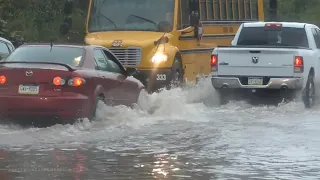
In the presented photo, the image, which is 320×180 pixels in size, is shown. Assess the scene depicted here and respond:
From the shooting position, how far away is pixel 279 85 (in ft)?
60.2

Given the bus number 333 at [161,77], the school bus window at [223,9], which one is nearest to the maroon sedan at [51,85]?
the bus number 333 at [161,77]

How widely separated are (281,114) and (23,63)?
19.6ft

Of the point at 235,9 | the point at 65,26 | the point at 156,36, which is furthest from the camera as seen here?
the point at 235,9

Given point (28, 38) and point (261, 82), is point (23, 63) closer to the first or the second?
point (261, 82)

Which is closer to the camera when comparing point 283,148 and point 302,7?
point 283,148

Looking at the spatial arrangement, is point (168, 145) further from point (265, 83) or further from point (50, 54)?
point (265, 83)

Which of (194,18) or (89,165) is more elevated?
(194,18)

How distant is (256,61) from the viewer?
18.6 meters

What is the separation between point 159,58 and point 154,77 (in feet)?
1.61

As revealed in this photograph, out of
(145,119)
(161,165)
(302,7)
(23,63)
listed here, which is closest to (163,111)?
(145,119)

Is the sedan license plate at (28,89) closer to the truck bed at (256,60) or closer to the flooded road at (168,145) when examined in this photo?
the flooded road at (168,145)

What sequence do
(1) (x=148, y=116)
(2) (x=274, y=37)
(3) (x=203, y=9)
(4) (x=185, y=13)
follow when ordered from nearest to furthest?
(1) (x=148, y=116)
(2) (x=274, y=37)
(4) (x=185, y=13)
(3) (x=203, y=9)

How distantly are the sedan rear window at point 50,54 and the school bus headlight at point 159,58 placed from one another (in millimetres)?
5554

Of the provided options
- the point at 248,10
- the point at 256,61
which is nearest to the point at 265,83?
the point at 256,61
